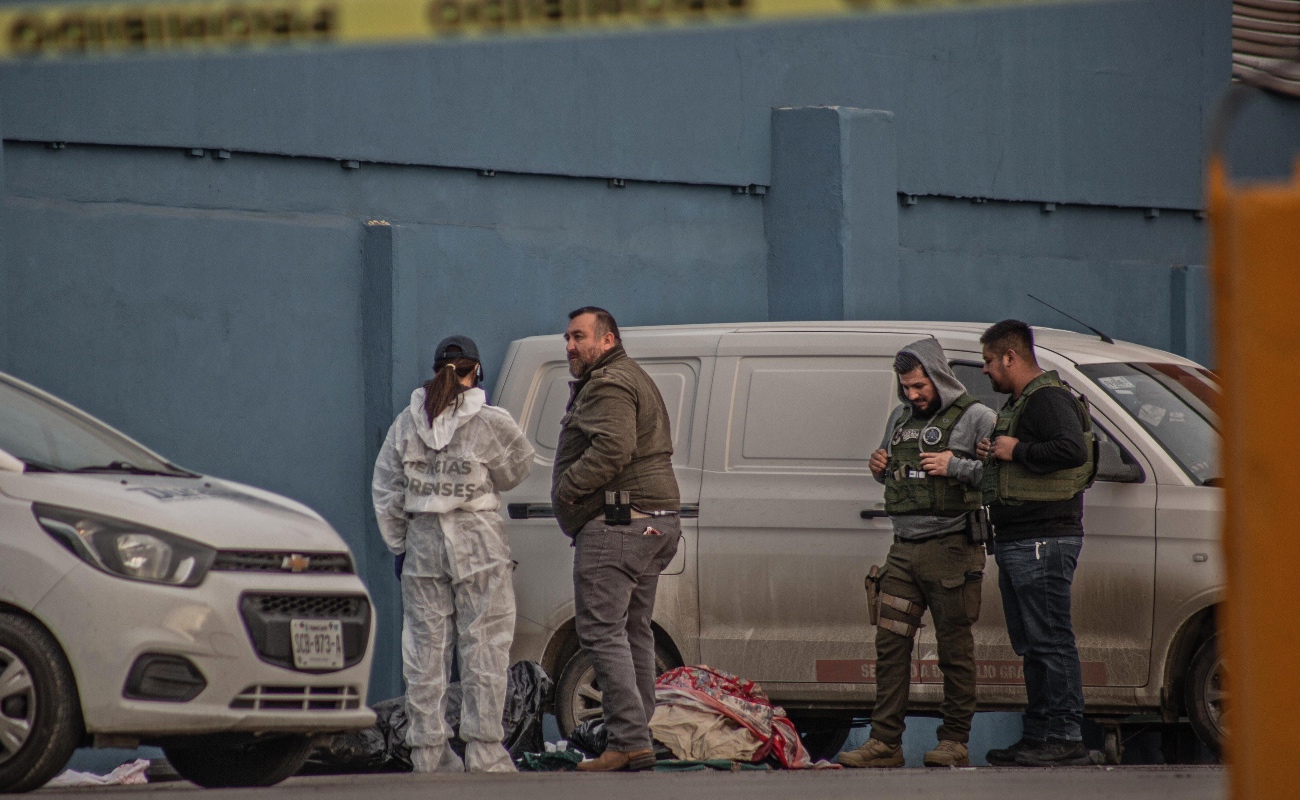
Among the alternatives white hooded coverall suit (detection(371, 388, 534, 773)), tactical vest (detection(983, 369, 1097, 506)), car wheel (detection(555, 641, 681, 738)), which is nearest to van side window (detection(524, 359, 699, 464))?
white hooded coverall suit (detection(371, 388, 534, 773))

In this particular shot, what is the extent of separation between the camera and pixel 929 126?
13.5 m

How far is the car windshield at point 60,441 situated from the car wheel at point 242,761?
38.9 inches

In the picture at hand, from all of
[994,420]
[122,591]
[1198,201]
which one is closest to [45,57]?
[122,591]

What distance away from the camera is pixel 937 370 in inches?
314

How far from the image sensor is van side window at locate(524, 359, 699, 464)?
9133 mm

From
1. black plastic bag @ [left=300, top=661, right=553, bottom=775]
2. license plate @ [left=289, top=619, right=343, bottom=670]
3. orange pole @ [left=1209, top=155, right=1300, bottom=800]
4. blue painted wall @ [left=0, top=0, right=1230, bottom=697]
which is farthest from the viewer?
blue painted wall @ [left=0, top=0, right=1230, bottom=697]

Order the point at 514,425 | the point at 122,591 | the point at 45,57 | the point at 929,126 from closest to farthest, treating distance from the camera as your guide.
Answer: the point at 122,591 → the point at 514,425 → the point at 45,57 → the point at 929,126

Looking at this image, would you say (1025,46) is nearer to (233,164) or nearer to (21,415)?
(233,164)

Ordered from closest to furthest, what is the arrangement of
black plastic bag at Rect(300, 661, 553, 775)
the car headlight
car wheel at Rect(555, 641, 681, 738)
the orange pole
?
the orange pole → the car headlight → black plastic bag at Rect(300, 661, 553, 775) → car wheel at Rect(555, 641, 681, 738)

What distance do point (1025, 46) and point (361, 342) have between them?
5.86m

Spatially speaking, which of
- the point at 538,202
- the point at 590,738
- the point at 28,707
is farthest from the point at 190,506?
the point at 538,202

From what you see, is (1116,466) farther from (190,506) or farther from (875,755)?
(190,506)

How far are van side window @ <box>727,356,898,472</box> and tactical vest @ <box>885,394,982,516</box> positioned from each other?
0.71 meters

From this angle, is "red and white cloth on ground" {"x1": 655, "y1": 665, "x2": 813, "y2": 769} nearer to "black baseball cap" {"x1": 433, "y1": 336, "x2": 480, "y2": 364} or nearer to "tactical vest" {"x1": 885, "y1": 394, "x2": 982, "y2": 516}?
"tactical vest" {"x1": 885, "y1": 394, "x2": 982, "y2": 516}
